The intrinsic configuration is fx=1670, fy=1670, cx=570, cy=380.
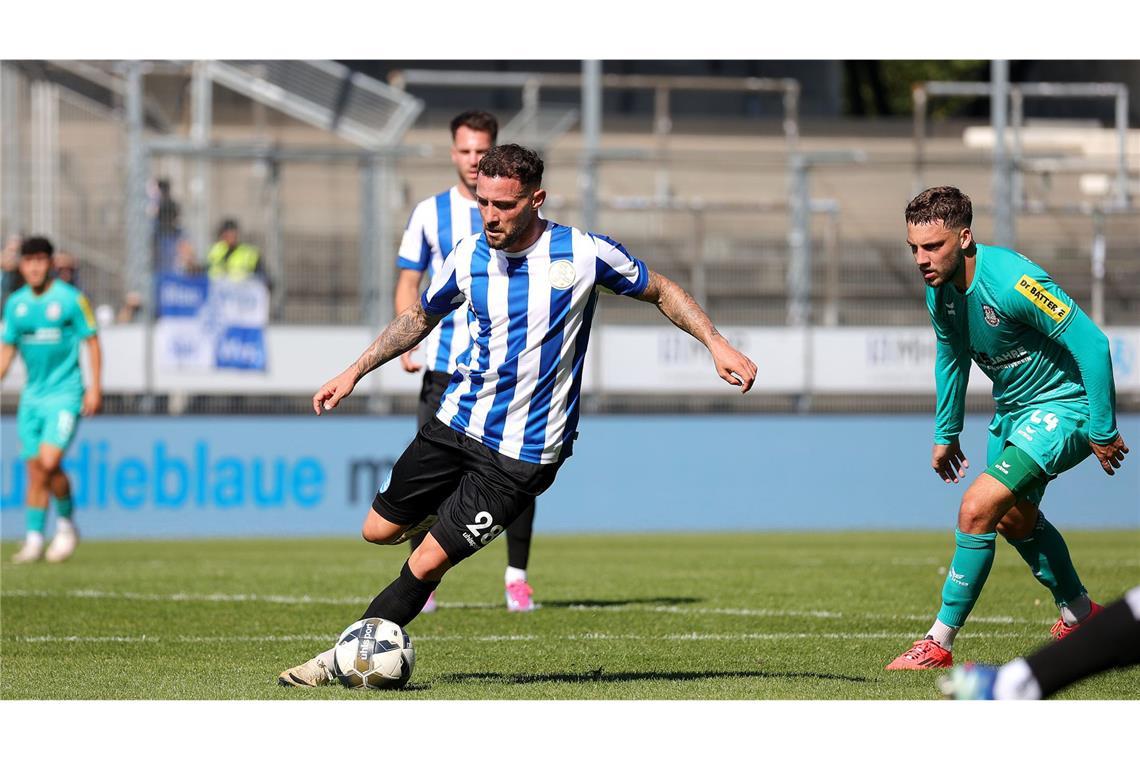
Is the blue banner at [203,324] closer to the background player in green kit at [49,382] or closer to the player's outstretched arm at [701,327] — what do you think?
the background player in green kit at [49,382]

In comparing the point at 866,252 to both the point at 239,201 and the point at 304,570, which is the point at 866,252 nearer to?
the point at 239,201

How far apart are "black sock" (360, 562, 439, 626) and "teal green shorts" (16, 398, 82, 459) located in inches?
326

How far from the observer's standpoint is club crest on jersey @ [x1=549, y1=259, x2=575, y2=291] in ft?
21.3

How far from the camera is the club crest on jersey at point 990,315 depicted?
22.9 ft

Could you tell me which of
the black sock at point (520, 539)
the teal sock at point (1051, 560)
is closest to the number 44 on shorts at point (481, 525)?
the teal sock at point (1051, 560)

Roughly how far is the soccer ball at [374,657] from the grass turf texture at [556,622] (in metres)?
0.08

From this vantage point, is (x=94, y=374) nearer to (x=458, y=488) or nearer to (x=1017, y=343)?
(x=458, y=488)

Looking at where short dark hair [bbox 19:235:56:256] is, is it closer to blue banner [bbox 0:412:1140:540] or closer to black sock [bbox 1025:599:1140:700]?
blue banner [bbox 0:412:1140:540]

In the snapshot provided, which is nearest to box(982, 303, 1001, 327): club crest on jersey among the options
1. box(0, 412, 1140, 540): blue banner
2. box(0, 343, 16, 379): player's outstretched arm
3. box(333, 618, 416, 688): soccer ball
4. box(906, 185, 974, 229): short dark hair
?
box(906, 185, 974, 229): short dark hair

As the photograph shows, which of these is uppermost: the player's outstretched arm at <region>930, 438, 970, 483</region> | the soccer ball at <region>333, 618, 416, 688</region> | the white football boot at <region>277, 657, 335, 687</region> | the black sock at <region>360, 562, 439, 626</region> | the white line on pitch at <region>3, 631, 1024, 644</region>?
the player's outstretched arm at <region>930, 438, 970, 483</region>

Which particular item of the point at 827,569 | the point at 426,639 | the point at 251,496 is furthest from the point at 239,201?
the point at 426,639

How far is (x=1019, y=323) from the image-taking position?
699 cm

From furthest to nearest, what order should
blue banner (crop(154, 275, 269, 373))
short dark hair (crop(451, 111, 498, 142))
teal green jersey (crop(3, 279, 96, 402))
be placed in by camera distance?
blue banner (crop(154, 275, 269, 373)) < teal green jersey (crop(3, 279, 96, 402)) < short dark hair (crop(451, 111, 498, 142))

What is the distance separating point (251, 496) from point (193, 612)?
8.30 meters
